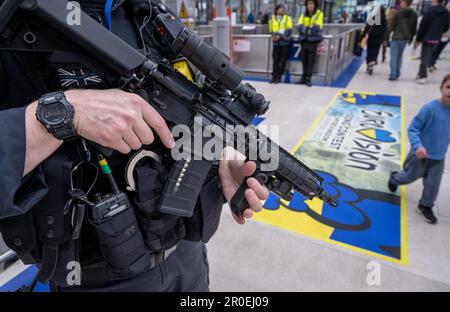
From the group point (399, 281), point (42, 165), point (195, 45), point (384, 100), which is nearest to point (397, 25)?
point (384, 100)

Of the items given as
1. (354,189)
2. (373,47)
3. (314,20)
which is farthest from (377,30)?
(354,189)

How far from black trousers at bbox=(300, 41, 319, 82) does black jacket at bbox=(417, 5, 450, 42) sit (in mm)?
2256

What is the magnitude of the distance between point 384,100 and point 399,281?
453 cm

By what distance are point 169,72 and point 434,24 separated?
7.30 m

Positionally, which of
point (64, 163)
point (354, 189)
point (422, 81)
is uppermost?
point (64, 163)

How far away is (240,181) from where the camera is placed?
1113mm

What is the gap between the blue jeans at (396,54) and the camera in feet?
20.9

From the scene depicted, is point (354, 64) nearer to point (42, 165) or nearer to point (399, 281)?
point (399, 281)

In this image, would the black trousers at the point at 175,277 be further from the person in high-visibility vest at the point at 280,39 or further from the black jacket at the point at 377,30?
the black jacket at the point at 377,30

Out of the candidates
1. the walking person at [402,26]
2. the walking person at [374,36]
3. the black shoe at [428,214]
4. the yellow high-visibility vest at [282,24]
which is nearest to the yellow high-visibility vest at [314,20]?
the yellow high-visibility vest at [282,24]

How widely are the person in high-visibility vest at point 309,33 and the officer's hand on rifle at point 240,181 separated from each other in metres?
6.04

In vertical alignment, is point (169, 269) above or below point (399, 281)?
above

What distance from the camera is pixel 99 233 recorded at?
2.60ft

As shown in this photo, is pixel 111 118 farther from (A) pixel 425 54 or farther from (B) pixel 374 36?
(B) pixel 374 36
